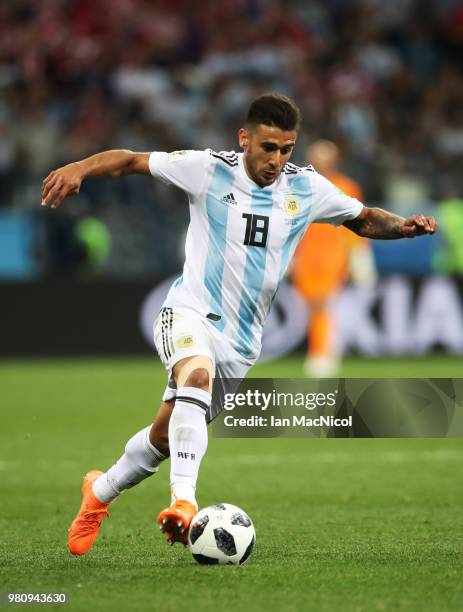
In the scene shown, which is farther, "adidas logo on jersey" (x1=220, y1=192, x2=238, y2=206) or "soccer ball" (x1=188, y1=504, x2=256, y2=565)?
"adidas logo on jersey" (x1=220, y1=192, x2=238, y2=206)

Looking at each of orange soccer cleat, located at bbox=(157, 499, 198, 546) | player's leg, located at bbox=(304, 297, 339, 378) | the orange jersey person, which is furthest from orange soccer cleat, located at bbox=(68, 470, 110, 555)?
the orange jersey person

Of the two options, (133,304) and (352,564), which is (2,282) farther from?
(352,564)

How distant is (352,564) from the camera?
5.23 metres

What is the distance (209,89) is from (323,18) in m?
2.77

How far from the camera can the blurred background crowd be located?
15.6 m

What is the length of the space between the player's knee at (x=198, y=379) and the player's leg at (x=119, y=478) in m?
0.29

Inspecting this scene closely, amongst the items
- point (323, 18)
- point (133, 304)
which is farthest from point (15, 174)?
point (323, 18)

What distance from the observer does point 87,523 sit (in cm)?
566

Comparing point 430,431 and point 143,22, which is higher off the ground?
point 143,22

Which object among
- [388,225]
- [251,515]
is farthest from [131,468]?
[388,225]

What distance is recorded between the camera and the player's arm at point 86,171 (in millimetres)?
5156

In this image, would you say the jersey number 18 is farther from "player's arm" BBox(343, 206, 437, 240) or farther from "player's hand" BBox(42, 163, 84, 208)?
"player's hand" BBox(42, 163, 84, 208)

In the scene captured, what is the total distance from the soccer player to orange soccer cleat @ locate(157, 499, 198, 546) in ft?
1.22

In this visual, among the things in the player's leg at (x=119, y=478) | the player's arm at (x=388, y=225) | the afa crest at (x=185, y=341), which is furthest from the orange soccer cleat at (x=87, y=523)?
the player's arm at (x=388, y=225)
